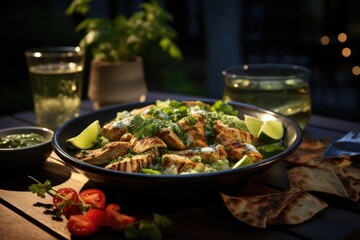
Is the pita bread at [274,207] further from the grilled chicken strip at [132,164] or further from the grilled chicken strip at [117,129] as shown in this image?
the grilled chicken strip at [117,129]

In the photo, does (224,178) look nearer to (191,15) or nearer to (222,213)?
(222,213)

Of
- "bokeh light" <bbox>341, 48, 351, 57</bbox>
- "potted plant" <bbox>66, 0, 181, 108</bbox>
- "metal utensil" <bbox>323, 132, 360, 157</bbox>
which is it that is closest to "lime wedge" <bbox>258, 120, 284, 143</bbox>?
"metal utensil" <bbox>323, 132, 360, 157</bbox>

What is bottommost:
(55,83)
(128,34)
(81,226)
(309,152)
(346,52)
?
(346,52)

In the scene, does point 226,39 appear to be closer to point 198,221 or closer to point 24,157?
point 24,157

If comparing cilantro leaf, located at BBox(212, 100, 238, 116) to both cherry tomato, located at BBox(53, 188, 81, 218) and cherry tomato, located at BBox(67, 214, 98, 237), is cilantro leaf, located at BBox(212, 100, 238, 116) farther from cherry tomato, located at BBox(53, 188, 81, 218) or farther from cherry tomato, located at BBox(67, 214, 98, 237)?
cherry tomato, located at BBox(67, 214, 98, 237)

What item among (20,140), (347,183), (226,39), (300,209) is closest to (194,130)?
(300,209)
